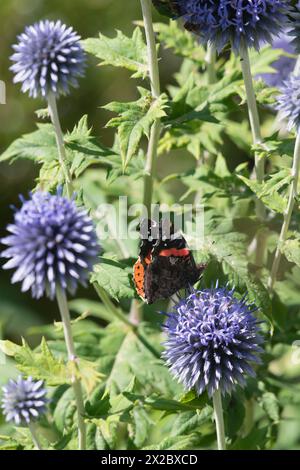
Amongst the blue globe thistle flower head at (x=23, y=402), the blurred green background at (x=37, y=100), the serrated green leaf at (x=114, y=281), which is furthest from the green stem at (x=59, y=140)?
the blurred green background at (x=37, y=100)

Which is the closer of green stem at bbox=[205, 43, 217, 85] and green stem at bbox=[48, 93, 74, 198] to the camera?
green stem at bbox=[48, 93, 74, 198]

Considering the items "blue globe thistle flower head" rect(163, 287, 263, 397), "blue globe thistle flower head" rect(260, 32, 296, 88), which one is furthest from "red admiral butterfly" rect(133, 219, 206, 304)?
"blue globe thistle flower head" rect(260, 32, 296, 88)

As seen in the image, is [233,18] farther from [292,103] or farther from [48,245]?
[48,245]

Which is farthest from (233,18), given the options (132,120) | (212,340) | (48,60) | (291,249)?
(212,340)

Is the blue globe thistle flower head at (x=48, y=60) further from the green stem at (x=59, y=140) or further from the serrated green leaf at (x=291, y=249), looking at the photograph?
the serrated green leaf at (x=291, y=249)

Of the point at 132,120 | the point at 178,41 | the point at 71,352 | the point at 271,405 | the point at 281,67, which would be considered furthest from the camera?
the point at 281,67

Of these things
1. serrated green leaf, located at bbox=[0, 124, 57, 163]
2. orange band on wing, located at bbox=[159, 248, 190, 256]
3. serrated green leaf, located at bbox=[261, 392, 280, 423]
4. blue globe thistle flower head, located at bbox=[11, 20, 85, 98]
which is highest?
blue globe thistle flower head, located at bbox=[11, 20, 85, 98]

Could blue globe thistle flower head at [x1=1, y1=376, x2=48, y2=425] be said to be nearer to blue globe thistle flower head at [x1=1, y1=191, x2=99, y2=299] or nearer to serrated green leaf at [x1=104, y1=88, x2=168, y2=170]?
blue globe thistle flower head at [x1=1, y1=191, x2=99, y2=299]
